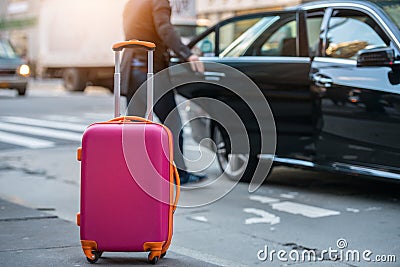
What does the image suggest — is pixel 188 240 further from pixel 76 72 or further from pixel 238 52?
pixel 76 72

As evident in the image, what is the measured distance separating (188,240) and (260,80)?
232cm

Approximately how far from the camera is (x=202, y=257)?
4.90m

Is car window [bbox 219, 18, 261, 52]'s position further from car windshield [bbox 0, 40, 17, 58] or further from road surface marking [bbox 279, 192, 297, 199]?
car windshield [bbox 0, 40, 17, 58]

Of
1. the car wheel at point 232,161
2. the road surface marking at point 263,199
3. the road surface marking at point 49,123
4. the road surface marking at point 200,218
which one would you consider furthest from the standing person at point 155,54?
the road surface marking at point 49,123

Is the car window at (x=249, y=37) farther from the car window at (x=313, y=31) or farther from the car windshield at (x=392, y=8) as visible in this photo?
the car windshield at (x=392, y=8)

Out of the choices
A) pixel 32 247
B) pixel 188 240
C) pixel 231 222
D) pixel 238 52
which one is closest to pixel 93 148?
pixel 32 247

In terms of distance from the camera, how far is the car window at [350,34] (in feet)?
22.7

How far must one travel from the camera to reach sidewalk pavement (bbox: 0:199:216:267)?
4652 millimetres

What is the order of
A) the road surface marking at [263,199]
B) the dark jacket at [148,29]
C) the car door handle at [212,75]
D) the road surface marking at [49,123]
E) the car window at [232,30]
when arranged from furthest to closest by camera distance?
the road surface marking at [49,123] → the car window at [232,30] → the car door handle at [212,75] → the dark jacket at [148,29] → the road surface marking at [263,199]

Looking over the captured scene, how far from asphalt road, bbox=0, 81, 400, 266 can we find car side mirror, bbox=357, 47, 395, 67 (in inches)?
46.8

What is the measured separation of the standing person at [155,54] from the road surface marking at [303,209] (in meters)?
1.11

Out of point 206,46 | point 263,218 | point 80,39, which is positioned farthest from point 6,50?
point 263,218

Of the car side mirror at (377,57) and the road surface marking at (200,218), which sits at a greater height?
the car side mirror at (377,57)

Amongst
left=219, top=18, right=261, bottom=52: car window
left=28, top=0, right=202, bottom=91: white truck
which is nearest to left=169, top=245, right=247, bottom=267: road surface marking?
left=219, top=18, right=261, bottom=52: car window
